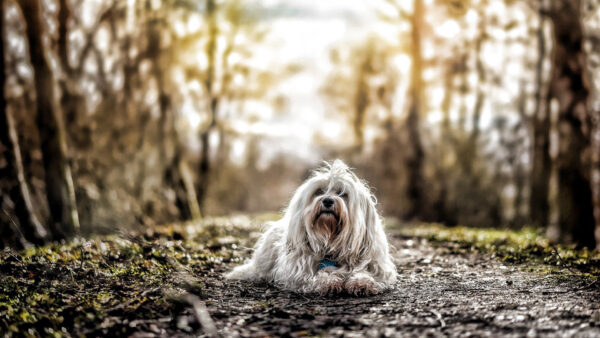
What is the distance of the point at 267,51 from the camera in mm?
25938

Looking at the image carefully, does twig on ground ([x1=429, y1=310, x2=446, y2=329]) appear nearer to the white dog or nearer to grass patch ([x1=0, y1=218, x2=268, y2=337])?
the white dog

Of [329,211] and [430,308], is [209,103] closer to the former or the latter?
[329,211]

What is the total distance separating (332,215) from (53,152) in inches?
283

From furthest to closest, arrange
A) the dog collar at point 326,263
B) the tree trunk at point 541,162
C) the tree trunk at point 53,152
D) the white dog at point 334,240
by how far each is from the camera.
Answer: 1. the tree trunk at point 541,162
2. the tree trunk at point 53,152
3. the dog collar at point 326,263
4. the white dog at point 334,240

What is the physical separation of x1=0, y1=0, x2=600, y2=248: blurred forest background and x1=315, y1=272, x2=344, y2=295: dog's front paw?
173cm

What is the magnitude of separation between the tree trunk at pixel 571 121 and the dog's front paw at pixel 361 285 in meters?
5.81

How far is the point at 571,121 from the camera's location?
10.4m

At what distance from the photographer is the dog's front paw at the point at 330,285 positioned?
581 centimetres

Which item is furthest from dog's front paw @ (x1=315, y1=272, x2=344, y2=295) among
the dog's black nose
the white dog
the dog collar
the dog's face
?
the dog's black nose

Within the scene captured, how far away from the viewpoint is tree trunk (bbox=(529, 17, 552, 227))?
1547cm

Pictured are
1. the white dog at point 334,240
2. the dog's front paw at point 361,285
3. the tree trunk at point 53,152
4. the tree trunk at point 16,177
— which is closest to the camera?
the dog's front paw at point 361,285

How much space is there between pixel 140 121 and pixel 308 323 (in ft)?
44.5

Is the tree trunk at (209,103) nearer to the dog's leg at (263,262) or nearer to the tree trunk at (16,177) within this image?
the tree trunk at (16,177)

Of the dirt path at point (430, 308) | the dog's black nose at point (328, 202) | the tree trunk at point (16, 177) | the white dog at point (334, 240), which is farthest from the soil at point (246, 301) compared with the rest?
the tree trunk at point (16, 177)
